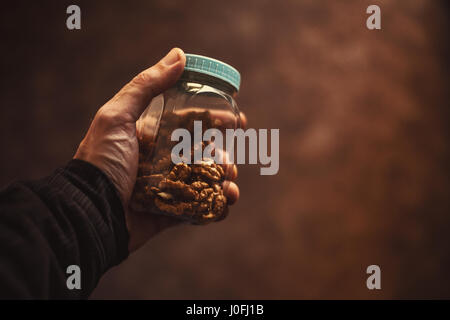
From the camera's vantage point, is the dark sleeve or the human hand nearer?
the dark sleeve

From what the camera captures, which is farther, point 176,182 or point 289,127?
point 289,127

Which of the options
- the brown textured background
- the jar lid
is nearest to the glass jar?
the jar lid

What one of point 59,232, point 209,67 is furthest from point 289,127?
point 59,232

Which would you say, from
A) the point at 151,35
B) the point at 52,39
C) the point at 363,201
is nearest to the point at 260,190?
the point at 363,201

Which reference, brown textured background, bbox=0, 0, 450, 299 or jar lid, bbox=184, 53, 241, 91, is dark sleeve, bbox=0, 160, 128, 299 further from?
brown textured background, bbox=0, 0, 450, 299

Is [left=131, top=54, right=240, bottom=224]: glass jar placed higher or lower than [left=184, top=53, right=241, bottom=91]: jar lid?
lower

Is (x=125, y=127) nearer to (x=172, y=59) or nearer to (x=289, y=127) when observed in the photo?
(x=172, y=59)

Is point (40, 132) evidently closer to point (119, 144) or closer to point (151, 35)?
point (151, 35)
